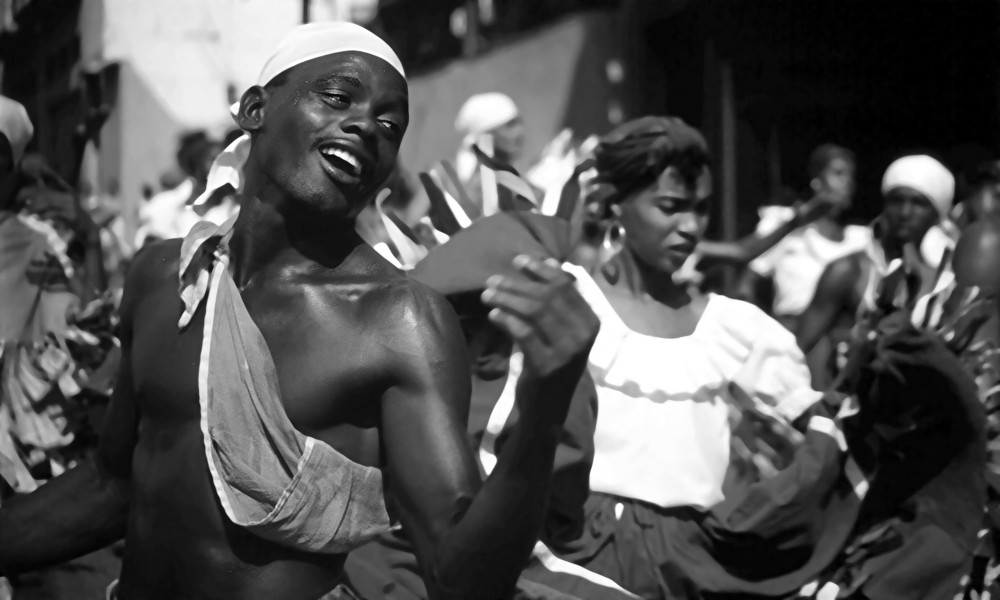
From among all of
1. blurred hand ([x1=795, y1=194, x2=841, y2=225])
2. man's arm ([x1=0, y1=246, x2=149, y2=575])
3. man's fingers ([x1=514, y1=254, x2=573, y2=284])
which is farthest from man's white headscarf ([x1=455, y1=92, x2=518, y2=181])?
man's fingers ([x1=514, y1=254, x2=573, y2=284])

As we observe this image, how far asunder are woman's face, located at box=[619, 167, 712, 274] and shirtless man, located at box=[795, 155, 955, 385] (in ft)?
8.12

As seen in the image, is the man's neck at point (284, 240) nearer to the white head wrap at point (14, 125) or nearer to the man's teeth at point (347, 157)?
the man's teeth at point (347, 157)

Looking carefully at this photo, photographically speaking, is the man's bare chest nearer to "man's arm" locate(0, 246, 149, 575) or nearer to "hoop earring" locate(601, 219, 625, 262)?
"man's arm" locate(0, 246, 149, 575)

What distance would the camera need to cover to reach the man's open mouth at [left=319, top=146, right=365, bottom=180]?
258cm

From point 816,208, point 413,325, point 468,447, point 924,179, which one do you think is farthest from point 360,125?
point 816,208

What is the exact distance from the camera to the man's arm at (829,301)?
7.45 meters

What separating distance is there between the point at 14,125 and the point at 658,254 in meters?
1.92

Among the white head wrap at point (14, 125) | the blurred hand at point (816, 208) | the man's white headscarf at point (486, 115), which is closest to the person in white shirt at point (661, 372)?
the white head wrap at point (14, 125)

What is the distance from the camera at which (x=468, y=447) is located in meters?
2.43

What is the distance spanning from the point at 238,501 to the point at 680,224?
2776 millimetres

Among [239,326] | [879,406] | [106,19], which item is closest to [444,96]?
[106,19]

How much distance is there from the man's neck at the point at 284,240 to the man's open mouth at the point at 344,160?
0.34 ft

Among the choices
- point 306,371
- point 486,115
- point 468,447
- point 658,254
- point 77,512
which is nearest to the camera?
point 468,447

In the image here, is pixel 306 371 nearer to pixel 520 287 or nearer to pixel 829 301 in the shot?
pixel 520 287
